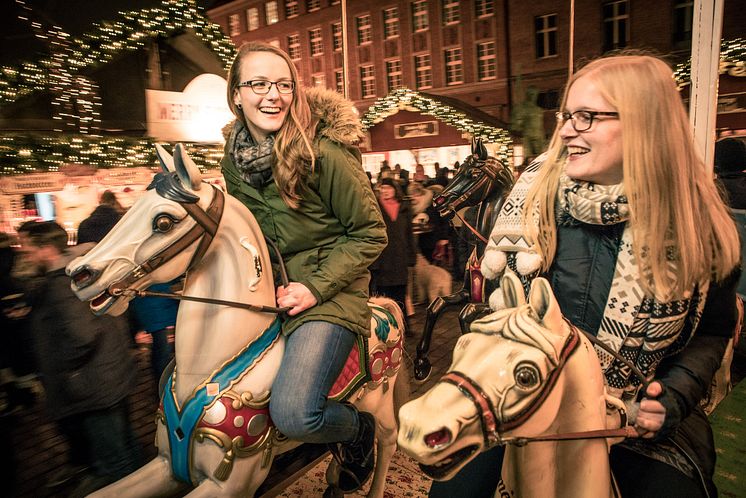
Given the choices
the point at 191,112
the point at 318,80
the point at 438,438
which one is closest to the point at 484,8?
the point at 318,80

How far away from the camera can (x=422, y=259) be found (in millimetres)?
3693

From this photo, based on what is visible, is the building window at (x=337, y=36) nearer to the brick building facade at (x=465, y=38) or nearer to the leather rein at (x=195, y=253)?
the brick building facade at (x=465, y=38)

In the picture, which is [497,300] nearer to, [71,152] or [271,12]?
[71,152]

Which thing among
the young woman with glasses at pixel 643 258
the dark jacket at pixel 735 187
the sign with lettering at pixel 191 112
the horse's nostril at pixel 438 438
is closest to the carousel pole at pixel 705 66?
the dark jacket at pixel 735 187

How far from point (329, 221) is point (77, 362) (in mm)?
1430

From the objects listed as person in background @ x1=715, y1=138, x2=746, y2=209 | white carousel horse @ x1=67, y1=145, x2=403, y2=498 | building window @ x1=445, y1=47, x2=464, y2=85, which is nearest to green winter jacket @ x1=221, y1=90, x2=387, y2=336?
white carousel horse @ x1=67, y1=145, x2=403, y2=498

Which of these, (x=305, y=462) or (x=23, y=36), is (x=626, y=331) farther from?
(x=23, y=36)

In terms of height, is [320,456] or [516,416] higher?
[516,416]

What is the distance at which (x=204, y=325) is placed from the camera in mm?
1695

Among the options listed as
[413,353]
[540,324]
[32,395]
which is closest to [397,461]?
[413,353]

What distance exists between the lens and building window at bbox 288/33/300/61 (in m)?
2.91

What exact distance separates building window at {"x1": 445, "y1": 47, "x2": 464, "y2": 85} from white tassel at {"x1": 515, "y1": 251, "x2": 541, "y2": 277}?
1.66 m

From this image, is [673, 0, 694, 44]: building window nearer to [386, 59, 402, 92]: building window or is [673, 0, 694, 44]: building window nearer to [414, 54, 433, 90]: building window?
[414, 54, 433, 90]: building window

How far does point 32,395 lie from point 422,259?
2.54 m
